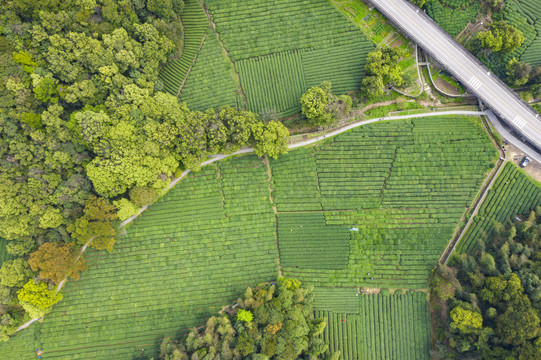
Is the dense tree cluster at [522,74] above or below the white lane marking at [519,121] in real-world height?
above

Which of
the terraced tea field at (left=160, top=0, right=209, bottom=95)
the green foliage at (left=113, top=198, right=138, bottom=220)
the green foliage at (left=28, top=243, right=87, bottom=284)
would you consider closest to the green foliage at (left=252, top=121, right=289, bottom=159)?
the terraced tea field at (left=160, top=0, right=209, bottom=95)

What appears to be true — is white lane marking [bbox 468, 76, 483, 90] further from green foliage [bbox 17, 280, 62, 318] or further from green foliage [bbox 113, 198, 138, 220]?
green foliage [bbox 17, 280, 62, 318]

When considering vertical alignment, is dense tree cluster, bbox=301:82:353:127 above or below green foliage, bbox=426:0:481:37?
below

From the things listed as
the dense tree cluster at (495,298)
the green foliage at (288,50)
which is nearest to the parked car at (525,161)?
the dense tree cluster at (495,298)

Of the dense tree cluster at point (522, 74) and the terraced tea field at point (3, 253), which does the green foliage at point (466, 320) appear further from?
the terraced tea field at point (3, 253)

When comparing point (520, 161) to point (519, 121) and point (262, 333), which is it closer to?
point (519, 121)
